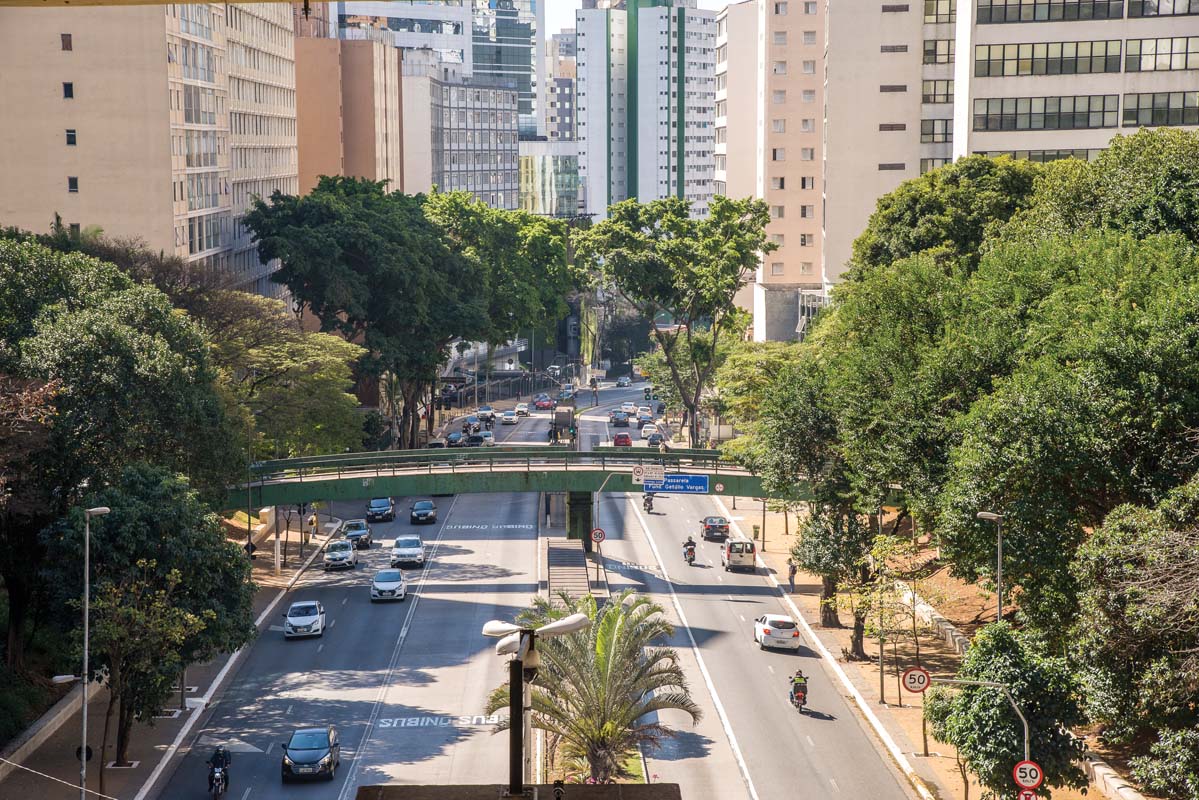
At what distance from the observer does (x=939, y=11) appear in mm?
117688

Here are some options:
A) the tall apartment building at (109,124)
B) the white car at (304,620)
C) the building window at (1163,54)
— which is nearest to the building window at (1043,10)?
the building window at (1163,54)

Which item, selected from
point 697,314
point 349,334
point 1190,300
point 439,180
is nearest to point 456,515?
point 349,334

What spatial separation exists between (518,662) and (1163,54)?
286ft

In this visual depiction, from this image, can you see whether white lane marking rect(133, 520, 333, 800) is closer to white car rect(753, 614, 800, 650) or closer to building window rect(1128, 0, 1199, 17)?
white car rect(753, 614, 800, 650)

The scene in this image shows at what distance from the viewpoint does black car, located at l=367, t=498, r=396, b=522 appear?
302 feet

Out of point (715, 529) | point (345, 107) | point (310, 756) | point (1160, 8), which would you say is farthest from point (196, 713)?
point (345, 107)

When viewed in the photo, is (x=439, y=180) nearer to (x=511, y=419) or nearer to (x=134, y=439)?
(x=511, y=419)

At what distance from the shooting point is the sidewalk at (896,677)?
47.6 metres

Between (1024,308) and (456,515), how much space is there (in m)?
50.2

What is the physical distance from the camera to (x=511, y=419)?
143m

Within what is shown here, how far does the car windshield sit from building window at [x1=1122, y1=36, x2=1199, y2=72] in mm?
70788

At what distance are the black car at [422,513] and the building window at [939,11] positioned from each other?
5582 centimetres

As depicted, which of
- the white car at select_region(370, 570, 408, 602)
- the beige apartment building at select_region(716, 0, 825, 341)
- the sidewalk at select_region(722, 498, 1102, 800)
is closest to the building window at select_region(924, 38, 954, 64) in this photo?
the beige apartment building at select_region(716, 0, 825, 341)

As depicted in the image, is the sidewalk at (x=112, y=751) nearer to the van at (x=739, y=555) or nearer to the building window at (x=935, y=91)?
the van at (x=739, y=555)
